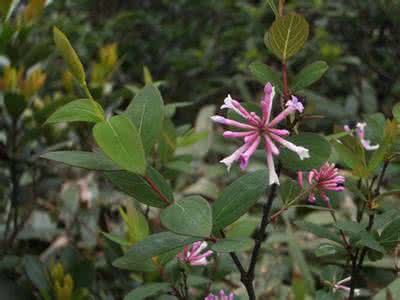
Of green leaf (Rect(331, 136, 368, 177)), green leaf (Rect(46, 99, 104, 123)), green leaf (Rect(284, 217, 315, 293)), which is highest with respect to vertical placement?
green leaf (Rect(46, 99, 104, 123))

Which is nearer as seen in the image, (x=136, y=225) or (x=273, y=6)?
(x=273, y=6)

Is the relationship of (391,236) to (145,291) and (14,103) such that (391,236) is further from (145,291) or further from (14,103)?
(14,103)

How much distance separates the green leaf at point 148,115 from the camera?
2.19 ft

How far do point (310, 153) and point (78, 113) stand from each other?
27cm

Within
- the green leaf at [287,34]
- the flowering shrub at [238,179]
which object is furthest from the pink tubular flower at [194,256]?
the green leaf at [287,34]

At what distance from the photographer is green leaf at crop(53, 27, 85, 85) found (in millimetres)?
630

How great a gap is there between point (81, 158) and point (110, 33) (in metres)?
1.87

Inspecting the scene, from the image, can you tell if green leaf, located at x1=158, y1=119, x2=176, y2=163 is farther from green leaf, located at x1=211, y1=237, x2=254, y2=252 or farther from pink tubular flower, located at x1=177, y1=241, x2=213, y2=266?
green leaf, located at x1=211, y1=237, x2=254, y2=252

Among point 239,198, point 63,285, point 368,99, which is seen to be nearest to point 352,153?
point 239,198

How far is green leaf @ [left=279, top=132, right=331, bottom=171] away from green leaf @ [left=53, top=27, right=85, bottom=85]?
0.82 feet

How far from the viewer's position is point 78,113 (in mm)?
649

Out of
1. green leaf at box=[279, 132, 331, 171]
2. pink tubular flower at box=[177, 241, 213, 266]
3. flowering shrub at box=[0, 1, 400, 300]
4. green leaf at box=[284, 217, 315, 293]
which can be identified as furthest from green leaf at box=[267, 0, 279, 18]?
green leaf at box=[284, 217, 315, 293]

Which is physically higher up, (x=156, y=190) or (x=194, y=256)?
(x=156, y=190)

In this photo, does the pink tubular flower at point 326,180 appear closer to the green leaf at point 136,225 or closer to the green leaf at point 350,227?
the green leaf at point 350,227
